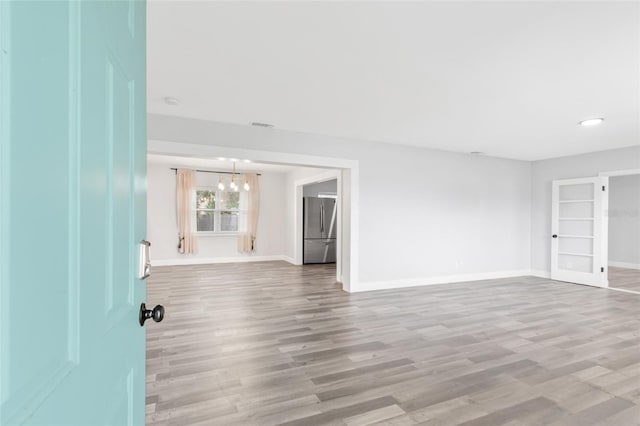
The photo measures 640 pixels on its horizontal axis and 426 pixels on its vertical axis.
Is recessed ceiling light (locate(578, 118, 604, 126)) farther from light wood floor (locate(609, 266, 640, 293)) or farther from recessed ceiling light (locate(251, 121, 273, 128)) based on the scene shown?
recessed ceiling light (locate(251, 121, 273, 128))

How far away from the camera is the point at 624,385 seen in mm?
2447

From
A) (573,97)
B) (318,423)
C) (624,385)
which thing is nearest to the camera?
(318,423)

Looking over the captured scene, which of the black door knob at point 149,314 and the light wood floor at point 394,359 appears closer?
the black door knob at point 149,314

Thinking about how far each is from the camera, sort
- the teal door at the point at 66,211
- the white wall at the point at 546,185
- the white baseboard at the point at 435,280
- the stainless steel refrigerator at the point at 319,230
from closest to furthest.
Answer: the teal door at the point at 66,211
the white baseboard at the point at 435,280
the white wall at the point at 546,185
the stainless steel refrigerator at the point at 319,230

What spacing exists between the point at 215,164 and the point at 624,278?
30.2ft

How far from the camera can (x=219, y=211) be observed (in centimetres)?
873

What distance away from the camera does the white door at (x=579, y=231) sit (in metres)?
5.87

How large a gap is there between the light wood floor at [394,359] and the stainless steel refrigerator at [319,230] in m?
3.57

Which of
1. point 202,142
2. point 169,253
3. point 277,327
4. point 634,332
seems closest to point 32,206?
point 277,327

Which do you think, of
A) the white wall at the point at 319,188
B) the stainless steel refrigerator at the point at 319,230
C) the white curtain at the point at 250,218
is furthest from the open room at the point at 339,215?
the white wall at the point at 319,188

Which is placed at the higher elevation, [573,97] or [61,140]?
[573,97]

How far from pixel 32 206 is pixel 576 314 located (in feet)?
17.8

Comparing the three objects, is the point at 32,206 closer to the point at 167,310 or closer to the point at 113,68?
the point at 113,68

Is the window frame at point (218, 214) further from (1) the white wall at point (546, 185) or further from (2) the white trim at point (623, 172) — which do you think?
(2) the white trim at point (623, 172)
